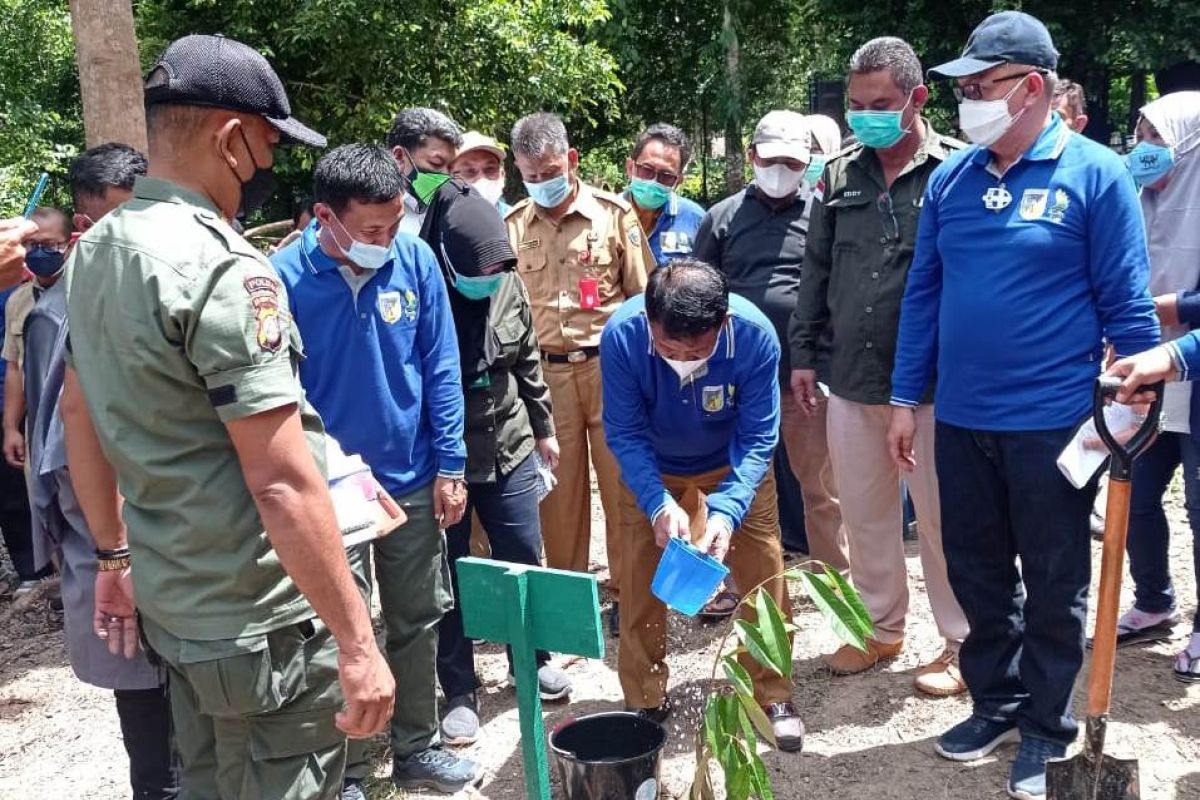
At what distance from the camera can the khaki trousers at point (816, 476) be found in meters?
4.86

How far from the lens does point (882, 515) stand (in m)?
4.14

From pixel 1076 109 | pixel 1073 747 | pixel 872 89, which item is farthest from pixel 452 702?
pixel 1076 109

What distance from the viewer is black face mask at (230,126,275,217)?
7.06ft

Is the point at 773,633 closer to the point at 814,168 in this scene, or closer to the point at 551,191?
the point at 551,191

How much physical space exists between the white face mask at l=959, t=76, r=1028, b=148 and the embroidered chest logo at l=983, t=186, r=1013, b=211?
14cm

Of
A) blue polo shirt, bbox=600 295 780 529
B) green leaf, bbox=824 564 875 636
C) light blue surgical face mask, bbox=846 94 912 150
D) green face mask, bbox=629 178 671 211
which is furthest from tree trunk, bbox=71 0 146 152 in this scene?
green leaf, bbox=824 564 875 636

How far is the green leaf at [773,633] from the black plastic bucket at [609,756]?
2.44 feet

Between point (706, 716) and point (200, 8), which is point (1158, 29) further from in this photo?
point (706, 716)

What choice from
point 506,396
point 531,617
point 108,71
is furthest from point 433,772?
point 108,71

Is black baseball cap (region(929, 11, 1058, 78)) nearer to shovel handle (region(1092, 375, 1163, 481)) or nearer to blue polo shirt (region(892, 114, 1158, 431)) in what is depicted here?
blue polo shirt (region(892, 114, 1158, 431))

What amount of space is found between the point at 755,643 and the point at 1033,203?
5.05 feet

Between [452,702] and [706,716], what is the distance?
5.88ft

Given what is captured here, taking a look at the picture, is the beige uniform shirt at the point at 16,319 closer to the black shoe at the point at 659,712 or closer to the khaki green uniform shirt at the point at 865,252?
the black shoe at the point at 659,712

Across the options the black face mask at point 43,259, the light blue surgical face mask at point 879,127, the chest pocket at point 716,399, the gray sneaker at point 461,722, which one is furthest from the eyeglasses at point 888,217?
the black face mask at point 43,259
